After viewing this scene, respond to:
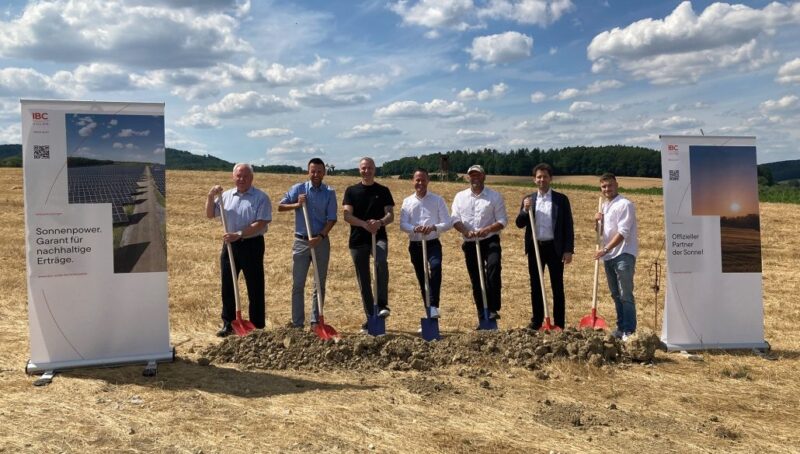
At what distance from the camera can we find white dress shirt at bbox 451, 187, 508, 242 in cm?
A: 786

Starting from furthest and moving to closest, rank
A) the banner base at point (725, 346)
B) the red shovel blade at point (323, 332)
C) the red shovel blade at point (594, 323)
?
1. the red shovel blade at point (594, 323)
2. the banner base at point (725, 346)
3. the red shovel blade at point (323, 332)

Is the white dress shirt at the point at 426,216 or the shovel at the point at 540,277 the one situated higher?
the white dress shirt at the point at 426,216

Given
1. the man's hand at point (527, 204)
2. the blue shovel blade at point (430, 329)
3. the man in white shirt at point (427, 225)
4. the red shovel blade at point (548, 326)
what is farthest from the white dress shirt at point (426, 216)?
the red shovel blade at point (548, 326)

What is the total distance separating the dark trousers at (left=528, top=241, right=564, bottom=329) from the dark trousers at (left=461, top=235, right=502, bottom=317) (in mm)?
414

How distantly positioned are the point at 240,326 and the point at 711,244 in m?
5.65

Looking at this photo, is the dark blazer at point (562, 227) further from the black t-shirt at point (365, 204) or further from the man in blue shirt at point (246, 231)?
the man in blue shirt at point (246, 231)

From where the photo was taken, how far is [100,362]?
257 inches

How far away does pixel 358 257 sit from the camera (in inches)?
307

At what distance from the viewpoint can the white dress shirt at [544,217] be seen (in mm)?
7598

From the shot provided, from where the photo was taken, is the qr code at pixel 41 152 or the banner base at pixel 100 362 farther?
the banner base at pixel 100 362

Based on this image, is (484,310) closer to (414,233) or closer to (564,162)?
(414,233)

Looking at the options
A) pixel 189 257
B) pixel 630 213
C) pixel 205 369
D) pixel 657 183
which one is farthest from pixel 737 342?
pixel 657 183

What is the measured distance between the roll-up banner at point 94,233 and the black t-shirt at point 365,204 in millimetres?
2216

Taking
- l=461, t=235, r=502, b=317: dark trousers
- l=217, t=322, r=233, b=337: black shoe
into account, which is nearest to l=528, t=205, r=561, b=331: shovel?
l=461, t=235, r=502, b=317: dark trousers
